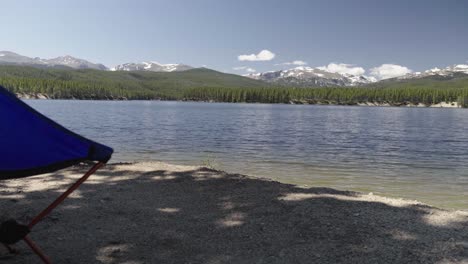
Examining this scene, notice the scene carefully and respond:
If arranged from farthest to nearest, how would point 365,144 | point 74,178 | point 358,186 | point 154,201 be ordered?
point 365,144
point 358,186
point 74,178
point 154,201

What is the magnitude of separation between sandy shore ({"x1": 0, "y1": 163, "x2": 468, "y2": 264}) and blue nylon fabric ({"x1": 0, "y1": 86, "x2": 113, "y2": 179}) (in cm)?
187

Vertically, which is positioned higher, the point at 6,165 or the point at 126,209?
the point at 6,165

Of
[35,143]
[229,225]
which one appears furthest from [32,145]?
[229,225]

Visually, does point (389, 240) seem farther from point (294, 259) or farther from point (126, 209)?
point (126, 209)

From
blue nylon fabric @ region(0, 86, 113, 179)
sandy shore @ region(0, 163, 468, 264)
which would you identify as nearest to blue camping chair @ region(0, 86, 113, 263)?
blue nylon fabric @ region(0, 86, 113, 179)

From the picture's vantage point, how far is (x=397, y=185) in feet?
62.0

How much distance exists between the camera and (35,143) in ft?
21.2

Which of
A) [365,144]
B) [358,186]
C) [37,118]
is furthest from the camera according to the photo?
[365,144]

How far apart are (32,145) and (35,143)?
6 cm

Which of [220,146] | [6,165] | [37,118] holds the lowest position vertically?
[220,146]

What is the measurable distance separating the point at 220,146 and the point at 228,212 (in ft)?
81.7

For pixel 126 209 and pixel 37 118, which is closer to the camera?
pixel 37 118

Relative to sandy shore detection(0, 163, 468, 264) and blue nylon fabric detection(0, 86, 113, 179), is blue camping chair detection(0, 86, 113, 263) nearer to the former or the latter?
blue nylon fabric detection(0, 86, 113, 179)

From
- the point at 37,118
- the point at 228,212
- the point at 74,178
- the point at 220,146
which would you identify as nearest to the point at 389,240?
the point at 228,212
